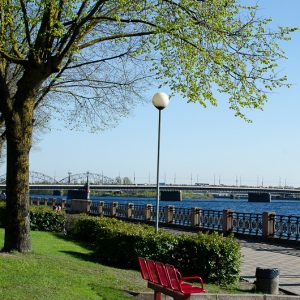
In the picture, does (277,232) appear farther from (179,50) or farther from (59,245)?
(179,50)

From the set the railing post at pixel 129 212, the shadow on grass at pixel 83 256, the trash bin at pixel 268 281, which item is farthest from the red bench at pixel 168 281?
the railing post at pixel 129 212

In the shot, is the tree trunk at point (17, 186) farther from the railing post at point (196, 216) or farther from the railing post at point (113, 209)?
the railing post at point (113, 209)

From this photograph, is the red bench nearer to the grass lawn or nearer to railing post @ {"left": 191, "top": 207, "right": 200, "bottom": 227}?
the grass lawn

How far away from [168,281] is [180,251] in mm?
3752

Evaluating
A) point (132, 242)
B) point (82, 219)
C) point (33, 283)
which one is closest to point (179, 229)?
point (82, 219)

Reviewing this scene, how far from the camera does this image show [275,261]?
1630 cm

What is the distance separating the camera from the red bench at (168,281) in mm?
8195

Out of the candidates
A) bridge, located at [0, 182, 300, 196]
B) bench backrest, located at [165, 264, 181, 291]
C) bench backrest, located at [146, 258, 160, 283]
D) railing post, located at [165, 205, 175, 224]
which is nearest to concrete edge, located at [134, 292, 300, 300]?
bench backrest, located at [146, 258, 160, 283]

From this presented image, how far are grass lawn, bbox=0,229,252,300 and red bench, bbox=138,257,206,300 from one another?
0.63 metres

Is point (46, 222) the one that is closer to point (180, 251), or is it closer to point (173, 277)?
point (180, 251)

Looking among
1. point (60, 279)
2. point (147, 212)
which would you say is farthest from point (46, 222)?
point (60, 279)

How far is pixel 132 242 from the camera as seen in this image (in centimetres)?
1282

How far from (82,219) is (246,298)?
1125 cm

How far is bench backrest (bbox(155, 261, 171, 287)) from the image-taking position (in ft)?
28.0
